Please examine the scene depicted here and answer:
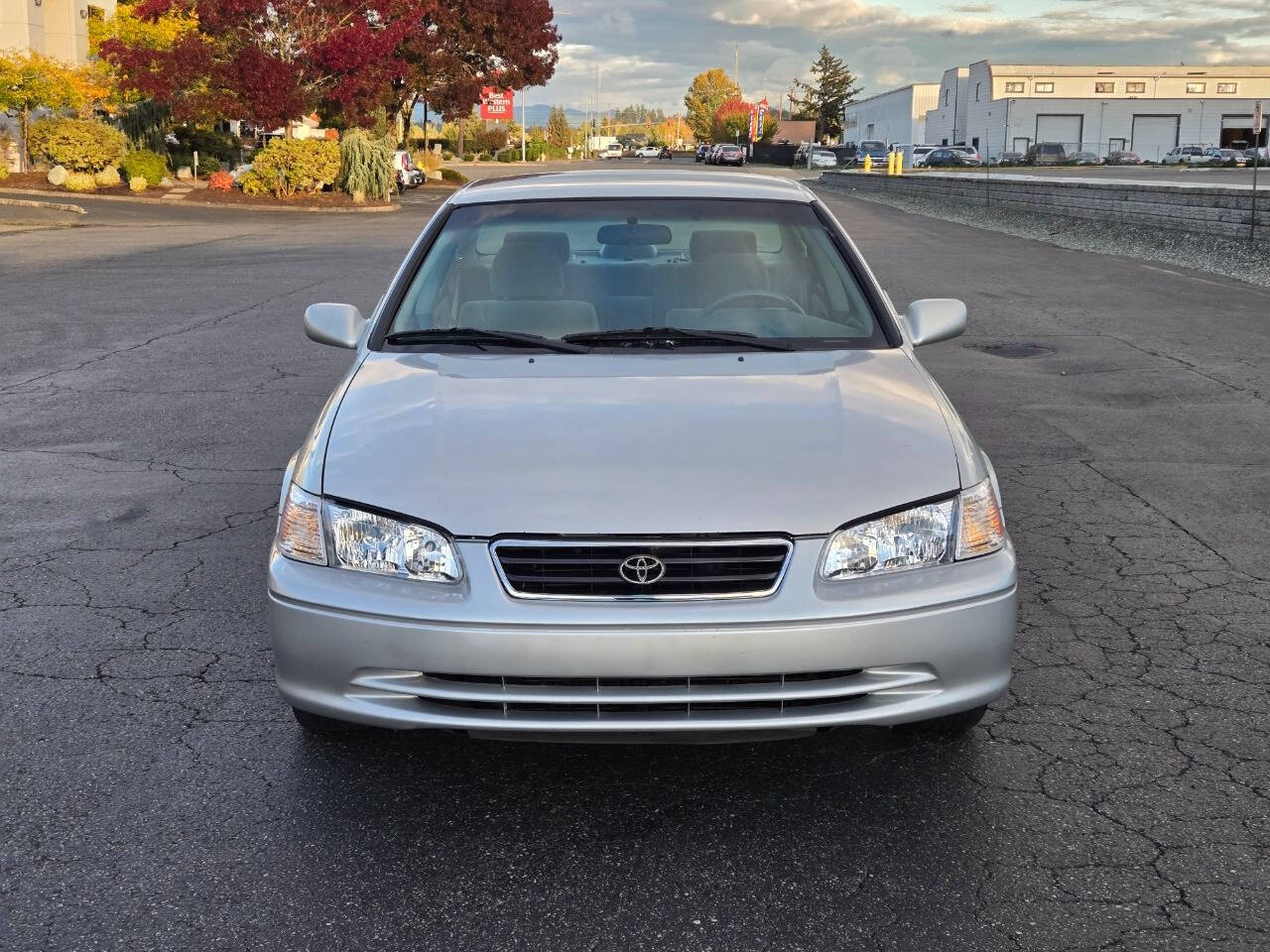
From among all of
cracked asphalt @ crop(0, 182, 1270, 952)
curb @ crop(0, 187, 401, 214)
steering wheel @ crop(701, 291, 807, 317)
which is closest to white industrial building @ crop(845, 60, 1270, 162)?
curb @ crop(0, 187, 401, 214)

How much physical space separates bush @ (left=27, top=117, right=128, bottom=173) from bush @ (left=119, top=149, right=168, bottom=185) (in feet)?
2.08

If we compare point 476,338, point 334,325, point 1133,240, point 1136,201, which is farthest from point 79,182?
point 476,338

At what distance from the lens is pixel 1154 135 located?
93.0 meters

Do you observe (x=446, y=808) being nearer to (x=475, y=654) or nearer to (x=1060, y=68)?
(x=475, y=654)

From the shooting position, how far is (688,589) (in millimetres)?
3074

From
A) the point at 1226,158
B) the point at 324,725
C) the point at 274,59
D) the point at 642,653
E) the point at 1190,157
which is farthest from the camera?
the point at 1190,157

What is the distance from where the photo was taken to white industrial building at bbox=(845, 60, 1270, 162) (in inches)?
3565

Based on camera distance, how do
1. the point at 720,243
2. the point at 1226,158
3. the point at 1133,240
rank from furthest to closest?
the point at 1226,158
the point at 1133,240
the point at 720,243

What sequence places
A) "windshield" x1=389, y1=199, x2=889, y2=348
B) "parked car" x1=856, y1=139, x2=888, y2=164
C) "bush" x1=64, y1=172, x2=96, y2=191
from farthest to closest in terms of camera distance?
1. "parked car" x1=856, y1=139, x2=888, y2=164
2. "bush" x1=64, y1=172, x2=96, y2=191
3. "windshield" x1=389, y1=199, x2=889, y2=348

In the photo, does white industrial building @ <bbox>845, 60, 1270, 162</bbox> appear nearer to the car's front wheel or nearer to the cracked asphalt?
the cracked asphalt

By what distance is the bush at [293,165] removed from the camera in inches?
1476

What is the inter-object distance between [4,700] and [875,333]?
2.97 meters

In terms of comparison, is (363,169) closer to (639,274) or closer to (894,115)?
(639,274)

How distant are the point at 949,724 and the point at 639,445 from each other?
1.16 meters
